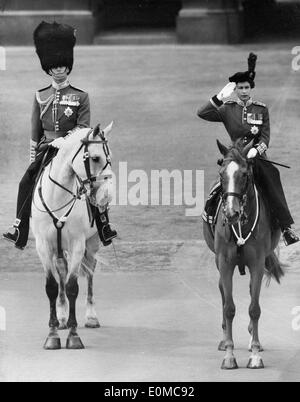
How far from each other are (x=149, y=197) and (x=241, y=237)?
227 inches

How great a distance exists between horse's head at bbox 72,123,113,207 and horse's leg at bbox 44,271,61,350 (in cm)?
108

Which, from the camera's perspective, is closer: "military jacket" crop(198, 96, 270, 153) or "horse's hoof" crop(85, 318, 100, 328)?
"military jacket" crop(198, 96, 270, 153)

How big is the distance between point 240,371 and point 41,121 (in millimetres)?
3069

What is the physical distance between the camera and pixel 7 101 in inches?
896

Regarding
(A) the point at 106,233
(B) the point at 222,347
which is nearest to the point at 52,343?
(A) the point at 106,233

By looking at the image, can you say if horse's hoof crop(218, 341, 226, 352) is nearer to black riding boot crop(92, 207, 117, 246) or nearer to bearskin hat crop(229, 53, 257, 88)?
black riding boot crop(92, 207, 117, 246)

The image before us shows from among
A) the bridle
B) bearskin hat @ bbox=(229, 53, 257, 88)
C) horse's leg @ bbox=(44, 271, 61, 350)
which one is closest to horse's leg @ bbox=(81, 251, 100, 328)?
horse's leg @ bbox=(44, 271, 61, 350)

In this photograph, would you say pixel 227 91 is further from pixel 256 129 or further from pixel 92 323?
pixel 92 323

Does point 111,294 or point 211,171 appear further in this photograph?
point 211,171

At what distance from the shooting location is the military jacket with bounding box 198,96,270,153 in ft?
50.6

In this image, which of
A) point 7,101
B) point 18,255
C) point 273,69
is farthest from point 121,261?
point 273,69

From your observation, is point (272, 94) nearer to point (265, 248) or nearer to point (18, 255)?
point (18, 255)

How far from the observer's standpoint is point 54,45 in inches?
632

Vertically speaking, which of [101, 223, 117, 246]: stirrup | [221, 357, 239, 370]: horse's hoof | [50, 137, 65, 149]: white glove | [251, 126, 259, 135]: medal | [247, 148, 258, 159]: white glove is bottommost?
[221, 357, 239, 370]: horse's hoof
